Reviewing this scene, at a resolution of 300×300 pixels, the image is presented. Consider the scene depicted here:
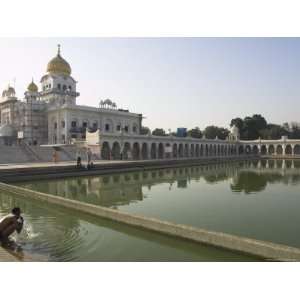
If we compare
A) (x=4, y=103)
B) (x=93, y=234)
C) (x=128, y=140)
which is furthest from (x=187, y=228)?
(x=4, y=103)

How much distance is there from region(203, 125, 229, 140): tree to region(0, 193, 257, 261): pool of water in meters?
71.7

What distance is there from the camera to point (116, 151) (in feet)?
139

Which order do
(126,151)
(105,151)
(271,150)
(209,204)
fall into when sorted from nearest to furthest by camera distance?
(209,204)
(105,151)
(126,151)
(271,150)

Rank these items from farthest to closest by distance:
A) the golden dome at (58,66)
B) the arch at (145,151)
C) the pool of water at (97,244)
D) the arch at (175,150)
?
the arch at (175,150), the golden dome at (58,66), the arch at (145,151), the pool of water at (97,244)

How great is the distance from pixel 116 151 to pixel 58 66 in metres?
17.9

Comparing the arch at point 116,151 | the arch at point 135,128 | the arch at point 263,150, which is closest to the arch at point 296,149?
the arch at point 263,150

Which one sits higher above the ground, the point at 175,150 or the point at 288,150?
the point at 175,150

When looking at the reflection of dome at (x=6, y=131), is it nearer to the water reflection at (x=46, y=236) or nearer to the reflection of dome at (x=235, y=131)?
the water reflection at (x=46, y=236)

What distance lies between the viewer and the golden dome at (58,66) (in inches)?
1977

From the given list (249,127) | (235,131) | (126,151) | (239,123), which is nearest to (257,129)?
(249,127)

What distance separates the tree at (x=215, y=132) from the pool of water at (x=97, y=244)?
71722mm

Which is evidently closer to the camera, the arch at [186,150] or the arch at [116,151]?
the arch at [116,151]

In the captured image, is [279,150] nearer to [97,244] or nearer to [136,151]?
[136,151]

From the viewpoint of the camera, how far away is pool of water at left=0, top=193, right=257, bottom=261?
282 inches
